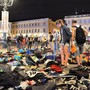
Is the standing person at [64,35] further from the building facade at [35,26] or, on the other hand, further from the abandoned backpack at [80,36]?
the building facade at [35,26]

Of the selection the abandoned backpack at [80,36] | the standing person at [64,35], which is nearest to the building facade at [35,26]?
the standing person at [64,35]

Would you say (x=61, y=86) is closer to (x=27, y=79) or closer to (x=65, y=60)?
(x=27, y=79)

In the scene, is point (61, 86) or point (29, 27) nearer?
point (61, 86)

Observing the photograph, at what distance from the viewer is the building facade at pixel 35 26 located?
101m

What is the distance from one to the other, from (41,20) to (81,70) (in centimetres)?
9394

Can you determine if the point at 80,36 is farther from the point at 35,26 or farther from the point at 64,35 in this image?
the point at 35,26

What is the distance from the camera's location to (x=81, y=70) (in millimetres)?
7188

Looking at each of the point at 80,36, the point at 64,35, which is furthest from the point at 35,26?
the point at 80,36

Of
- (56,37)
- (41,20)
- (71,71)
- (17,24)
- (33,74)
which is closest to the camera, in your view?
(33,74)

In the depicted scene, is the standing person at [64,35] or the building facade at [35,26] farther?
the building facade at [35,26]

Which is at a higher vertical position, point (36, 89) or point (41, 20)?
point (41, 20)

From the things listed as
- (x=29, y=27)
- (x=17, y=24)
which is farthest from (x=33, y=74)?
(x=17, y=24)

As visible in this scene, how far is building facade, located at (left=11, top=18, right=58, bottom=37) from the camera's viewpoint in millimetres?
100938

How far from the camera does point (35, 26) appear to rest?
106 metres
